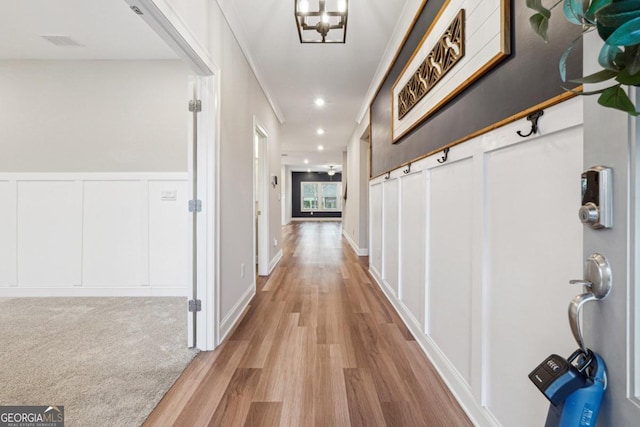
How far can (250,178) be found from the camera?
2951 mm

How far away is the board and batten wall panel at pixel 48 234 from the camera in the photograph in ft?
9.55

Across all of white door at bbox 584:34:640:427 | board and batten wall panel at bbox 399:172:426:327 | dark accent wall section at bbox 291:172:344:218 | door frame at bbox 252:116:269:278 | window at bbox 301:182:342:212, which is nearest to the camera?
white door at bbox 584:34:640:427

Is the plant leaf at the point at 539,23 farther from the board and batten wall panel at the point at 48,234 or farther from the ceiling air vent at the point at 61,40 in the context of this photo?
the board and batten wall panel at the point at 48,234

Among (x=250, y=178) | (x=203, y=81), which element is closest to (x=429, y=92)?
(x=203, y=81)

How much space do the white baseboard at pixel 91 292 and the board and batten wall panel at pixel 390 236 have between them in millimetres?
2145

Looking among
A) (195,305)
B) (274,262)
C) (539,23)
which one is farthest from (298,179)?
(539,23)

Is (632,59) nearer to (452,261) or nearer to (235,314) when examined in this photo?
(452,261)

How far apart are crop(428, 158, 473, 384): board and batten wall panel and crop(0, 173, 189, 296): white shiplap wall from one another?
2.51 meters

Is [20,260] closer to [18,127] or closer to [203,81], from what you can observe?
[18,127]

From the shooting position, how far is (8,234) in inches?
114

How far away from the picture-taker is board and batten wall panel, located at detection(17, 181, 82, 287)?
9.55ft

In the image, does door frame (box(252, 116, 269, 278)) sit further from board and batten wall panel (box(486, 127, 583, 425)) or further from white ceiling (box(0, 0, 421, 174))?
board and batten wall panel (box(486, 127, 583, 425))

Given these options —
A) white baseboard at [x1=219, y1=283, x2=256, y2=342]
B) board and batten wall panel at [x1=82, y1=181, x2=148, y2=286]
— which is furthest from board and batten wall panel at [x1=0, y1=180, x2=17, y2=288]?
white baseboard at [x1=219, y1=283, x2=256, y2=342]

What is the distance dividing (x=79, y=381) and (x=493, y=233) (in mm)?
2274
